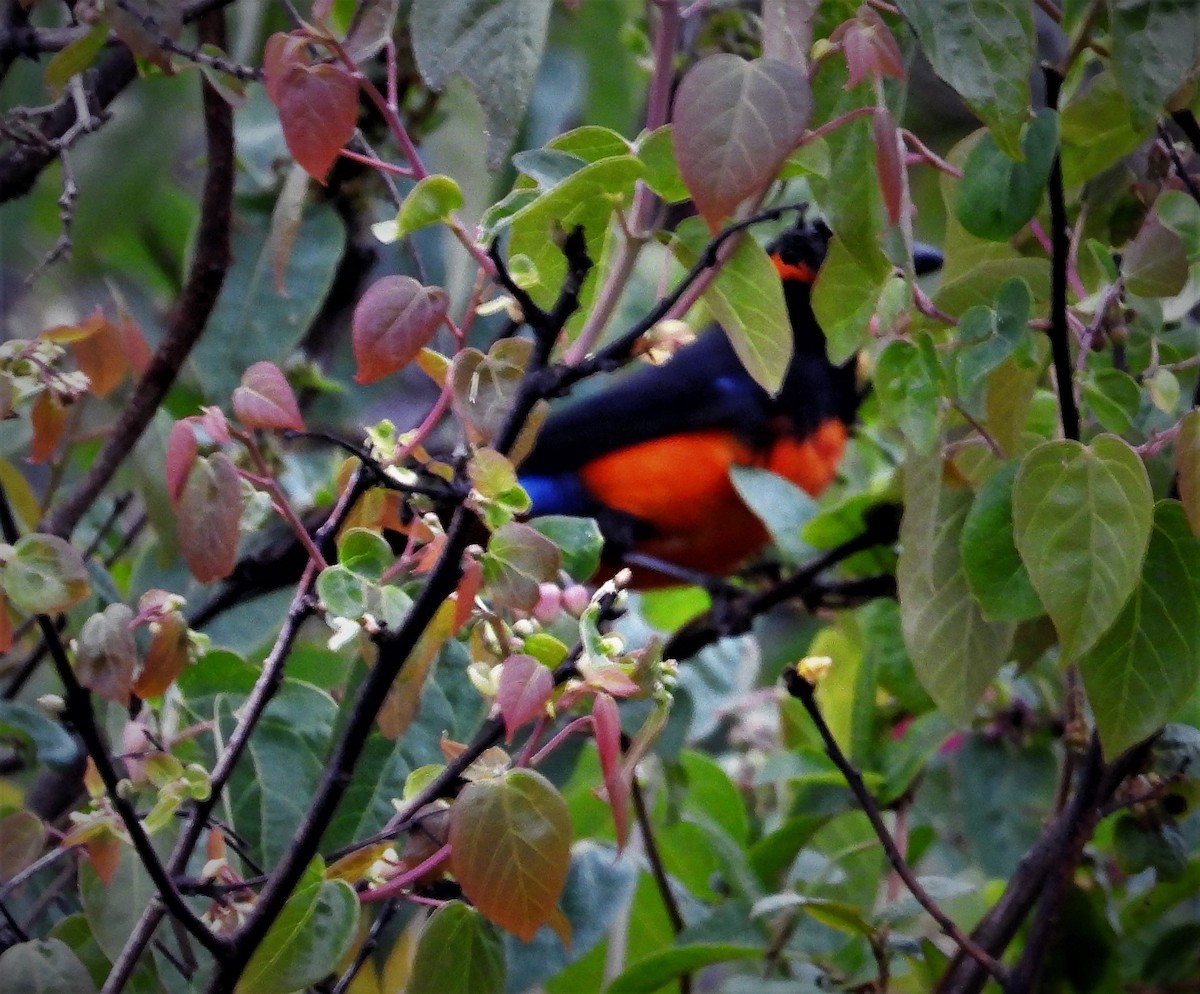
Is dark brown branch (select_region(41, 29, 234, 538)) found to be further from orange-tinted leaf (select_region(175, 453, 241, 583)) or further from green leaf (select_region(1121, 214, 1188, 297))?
green leaf (select_region(1121, 214, 1188, 297))

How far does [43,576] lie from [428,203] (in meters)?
0.31

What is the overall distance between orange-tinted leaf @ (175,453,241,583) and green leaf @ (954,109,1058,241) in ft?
1.65

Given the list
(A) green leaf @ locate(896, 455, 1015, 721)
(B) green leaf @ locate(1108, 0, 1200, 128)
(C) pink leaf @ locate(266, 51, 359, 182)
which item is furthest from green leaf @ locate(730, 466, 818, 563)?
(C) pink leaf @ locate(266, 51, 359, 182)

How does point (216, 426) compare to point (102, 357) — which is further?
point (102, 357)

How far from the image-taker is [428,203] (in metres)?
0.79

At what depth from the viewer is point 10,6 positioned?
1.14m

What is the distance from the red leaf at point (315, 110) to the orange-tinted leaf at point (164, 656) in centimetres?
30

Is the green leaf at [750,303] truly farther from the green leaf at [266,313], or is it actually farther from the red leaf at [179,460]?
the green leaf at [266,313]

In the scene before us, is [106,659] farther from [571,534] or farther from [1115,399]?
[1115,399]

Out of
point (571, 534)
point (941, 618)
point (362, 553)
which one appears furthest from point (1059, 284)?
point (362, 553)

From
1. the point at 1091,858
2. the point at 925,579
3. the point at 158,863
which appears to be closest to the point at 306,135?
the point at 158,863

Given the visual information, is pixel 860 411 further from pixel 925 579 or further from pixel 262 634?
pixel 925 579

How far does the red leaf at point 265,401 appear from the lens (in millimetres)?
858

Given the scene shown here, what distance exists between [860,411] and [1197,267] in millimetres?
1206
